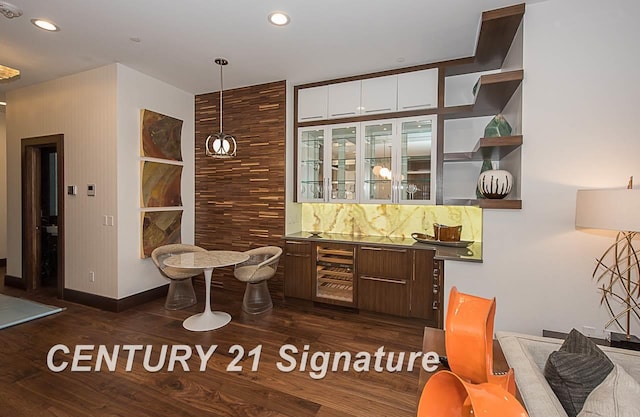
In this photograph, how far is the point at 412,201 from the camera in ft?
12.4

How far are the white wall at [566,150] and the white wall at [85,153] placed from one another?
4290 mm

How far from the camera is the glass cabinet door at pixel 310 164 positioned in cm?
427

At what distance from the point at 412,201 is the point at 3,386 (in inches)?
156

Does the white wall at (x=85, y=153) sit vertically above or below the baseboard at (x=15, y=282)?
above

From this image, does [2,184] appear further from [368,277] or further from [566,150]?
[566,150]

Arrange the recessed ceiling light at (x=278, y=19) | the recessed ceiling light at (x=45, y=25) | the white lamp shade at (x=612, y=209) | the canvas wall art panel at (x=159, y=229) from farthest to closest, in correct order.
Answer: the canvas wall art panel at (x=159, y=229), the recessed ceiling light at (x=45, y=25), the recessed ceiling light at (x=278, y=19), the white lamp shade at (x=612, y=209)

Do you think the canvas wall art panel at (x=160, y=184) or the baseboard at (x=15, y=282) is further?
the baseboard at (x=15, y=282)

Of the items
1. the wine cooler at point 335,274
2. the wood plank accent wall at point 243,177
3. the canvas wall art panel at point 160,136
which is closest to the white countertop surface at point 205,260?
the wood plank accent wall at point 243,177

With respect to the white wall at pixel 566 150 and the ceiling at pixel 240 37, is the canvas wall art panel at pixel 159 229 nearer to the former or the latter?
the ceiling at pixel 240 37

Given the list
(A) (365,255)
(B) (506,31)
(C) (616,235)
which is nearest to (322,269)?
(A) (365,255)

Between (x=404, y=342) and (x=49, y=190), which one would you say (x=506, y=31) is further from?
(x=49, y=190)

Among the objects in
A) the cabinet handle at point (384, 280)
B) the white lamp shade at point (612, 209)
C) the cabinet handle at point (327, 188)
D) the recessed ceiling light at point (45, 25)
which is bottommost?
the cabinet handle at point (384, 280)

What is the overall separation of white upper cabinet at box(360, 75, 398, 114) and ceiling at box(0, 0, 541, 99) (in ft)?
0.48

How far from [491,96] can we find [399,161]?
1.17 metres
